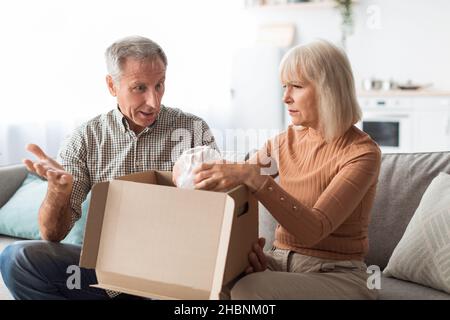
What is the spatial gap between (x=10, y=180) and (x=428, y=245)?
203 centimetres

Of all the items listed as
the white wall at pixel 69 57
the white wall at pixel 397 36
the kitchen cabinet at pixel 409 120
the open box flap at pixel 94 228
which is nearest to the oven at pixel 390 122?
the kitchen cabinet at pixel 409 120

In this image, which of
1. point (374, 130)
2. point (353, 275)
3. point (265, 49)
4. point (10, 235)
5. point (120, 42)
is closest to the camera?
point (353, 275)

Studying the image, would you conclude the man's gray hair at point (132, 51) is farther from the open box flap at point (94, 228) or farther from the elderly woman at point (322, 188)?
the open box flap at point (94, 228)

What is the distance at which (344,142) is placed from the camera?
5.46 feet

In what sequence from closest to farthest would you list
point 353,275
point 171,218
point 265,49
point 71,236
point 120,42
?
point 171,218, point 353,275, point 120,42, point 71,236, point 265,49

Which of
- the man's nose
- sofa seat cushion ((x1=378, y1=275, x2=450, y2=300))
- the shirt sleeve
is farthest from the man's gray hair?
sofa seat cushion ((x1=378, y1=275, x2=450, y2=300))

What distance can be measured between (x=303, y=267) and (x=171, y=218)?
0.52 meters

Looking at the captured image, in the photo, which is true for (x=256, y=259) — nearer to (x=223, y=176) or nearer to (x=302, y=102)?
(x=223, y=176)

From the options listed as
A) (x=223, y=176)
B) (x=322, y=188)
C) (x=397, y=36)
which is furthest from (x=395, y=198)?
(x=397, y=36)

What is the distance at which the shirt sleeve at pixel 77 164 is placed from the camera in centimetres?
188

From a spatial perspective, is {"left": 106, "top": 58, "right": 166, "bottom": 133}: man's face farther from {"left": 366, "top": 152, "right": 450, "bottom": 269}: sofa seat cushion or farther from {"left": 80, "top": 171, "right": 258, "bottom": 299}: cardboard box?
{"left": 366, "top": 152, "right": 450, "bottom": 269}: sofa seat cushion

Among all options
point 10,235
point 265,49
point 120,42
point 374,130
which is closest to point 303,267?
point 120,42

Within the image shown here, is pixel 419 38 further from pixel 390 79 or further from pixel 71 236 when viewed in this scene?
pixel 71 236

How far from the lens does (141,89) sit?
76.4 inches
